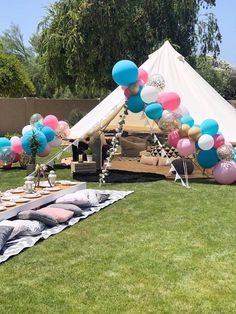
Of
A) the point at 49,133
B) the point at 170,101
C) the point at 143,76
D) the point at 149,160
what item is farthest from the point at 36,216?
the point at 149,160

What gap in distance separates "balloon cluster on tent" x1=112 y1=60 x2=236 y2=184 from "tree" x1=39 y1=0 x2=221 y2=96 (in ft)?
36.9

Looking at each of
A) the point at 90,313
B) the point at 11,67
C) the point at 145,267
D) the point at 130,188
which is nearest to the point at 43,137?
the point at 130,188

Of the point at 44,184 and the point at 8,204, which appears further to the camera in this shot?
the point at 44,184

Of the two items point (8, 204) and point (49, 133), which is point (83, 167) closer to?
point (49, 133)

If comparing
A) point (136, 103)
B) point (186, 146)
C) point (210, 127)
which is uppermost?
point (136, 103)

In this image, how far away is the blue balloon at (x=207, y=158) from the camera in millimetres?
9320

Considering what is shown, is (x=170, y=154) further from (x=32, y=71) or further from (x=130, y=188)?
(x=32, y=71)

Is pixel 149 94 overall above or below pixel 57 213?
→ above

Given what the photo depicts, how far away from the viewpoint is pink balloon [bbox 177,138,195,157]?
364 inches

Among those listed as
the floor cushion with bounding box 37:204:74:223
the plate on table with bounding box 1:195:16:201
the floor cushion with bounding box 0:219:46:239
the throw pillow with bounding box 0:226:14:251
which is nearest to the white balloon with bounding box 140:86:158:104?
the floor cushion with bounding box 37:204:74:223

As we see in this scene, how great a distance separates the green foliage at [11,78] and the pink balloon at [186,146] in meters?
17.7

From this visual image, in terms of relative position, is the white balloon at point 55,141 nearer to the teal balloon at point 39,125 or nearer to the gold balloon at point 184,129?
the teal balloon at point 39,125

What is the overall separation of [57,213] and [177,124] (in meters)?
3.65

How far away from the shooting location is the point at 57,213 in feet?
21.4
